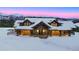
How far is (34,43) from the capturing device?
2436mm

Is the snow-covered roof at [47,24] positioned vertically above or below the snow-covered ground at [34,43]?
above

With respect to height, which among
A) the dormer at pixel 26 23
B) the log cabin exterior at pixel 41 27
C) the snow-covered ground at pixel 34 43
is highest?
the dormer at pixel 26 23

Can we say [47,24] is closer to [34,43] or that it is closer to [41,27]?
[41,27]

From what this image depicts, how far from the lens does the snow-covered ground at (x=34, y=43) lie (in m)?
2.43

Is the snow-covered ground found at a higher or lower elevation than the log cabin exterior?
lower

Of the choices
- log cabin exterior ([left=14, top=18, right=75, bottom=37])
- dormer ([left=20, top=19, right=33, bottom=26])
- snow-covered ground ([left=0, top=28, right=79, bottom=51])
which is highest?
dormer ([left=20, top=19, right=33, bottom=26])

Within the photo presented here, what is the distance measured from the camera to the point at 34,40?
2438 millimetres

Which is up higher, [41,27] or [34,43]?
[41,27]

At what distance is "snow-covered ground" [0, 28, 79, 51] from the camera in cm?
243

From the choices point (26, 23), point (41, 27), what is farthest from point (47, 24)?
point (26, 23)

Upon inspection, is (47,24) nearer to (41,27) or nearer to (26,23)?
(41,27)

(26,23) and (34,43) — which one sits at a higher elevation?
(26,23)

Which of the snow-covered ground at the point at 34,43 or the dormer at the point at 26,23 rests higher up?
the dormer at the point at 26,23
